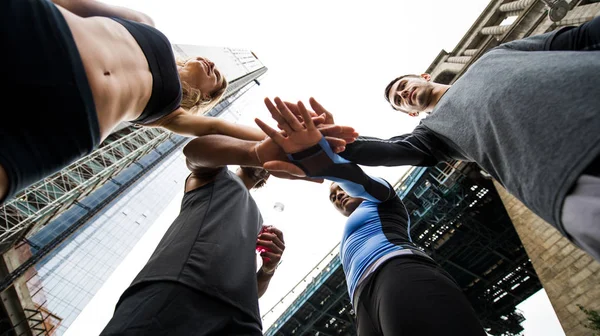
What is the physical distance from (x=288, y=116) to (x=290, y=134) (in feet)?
0.39

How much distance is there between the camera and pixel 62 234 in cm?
2162

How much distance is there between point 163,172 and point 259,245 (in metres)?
41.2

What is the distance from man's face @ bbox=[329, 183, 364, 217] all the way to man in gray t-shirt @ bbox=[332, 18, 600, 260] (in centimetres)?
239

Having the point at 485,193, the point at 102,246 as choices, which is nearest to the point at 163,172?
the point at 102,246

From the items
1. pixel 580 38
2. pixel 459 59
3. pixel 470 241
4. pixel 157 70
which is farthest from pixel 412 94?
pixel 459 59

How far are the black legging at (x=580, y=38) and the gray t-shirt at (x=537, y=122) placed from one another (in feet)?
1.39

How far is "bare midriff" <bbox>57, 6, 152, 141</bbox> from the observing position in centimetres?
117

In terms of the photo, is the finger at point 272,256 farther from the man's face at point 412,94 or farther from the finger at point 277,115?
the man's face at point 412,94

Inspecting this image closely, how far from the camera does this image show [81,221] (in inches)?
915

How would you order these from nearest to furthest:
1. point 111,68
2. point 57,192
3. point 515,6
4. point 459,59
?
point 111,68 < point 515,6 < point 459,59 < point 57,192

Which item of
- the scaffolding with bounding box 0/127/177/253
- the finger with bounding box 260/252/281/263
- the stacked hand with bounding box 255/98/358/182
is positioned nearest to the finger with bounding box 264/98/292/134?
the stacked hand with bounding box 255/98/358/182

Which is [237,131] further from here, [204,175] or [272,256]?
[272,256]

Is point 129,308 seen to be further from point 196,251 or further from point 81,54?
point 81,54

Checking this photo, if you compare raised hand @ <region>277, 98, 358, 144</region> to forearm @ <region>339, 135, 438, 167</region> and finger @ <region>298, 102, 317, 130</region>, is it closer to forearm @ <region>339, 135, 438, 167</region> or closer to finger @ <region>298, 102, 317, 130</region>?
finger @ <region>298, 102, 317, 130</region>
